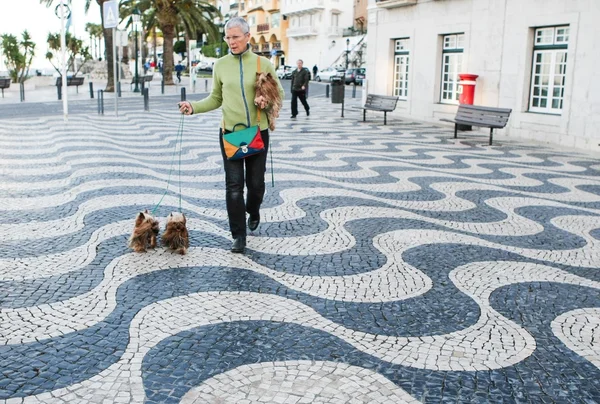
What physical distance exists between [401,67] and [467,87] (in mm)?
4851

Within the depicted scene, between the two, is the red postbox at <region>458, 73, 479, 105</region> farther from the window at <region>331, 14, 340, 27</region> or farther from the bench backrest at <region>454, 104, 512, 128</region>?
the window at <region>331, 14, 340, 27</region>

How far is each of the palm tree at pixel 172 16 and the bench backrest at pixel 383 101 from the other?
78.5 feet

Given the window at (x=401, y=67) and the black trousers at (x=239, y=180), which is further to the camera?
the window at (x=401, y=67)

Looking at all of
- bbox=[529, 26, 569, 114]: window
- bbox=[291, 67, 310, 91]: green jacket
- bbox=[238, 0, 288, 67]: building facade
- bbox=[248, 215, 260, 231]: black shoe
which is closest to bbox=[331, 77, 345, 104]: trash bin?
bbox=[291, 67, 310, 91]: green jacket

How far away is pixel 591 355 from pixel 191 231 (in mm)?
3555

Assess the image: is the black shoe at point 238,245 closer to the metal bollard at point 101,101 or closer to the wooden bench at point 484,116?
the wooden bench at point 484,116

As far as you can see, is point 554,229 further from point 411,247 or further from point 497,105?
point 497,105

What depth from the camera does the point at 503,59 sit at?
15.8m

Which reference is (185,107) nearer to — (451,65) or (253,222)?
(253,222)

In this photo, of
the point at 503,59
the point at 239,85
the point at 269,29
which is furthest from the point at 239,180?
the point at 269,29

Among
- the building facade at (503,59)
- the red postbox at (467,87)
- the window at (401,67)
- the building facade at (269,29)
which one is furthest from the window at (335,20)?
the red postbox at (467,87)

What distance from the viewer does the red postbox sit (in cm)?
1650

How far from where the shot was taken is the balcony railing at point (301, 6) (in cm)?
7241

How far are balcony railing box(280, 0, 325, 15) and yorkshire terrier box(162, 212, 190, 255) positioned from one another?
230 feet
